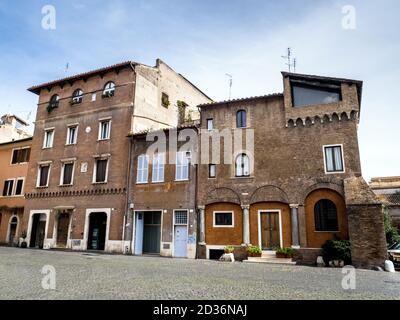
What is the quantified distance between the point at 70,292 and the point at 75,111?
21.4 m

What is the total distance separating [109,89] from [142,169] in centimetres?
787

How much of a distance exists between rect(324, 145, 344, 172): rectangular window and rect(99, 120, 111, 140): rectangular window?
16.2m

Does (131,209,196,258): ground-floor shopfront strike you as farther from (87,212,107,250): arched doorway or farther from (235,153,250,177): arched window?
(235,153,250,177): arched window

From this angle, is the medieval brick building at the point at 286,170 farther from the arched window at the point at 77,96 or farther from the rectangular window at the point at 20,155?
the rectangular window at the point at 20,155

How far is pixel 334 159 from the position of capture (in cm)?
1775

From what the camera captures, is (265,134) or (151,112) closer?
(265,134)

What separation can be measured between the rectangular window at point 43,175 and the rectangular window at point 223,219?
1552 centimetres

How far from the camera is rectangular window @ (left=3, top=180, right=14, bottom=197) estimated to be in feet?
96.9

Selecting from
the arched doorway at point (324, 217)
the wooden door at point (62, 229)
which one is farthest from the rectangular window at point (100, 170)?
the arched doorway at point (324, 217)

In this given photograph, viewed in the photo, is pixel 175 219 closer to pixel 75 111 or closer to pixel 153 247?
pixel 153 247

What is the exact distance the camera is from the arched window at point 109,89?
2557cm

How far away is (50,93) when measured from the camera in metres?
28.9

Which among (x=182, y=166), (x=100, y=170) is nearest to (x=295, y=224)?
(x=182, y=166)
